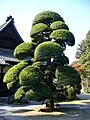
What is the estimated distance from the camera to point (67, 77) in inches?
560

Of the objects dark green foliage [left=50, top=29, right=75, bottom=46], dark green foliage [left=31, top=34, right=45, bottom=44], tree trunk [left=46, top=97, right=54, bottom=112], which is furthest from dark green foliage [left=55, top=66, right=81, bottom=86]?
dark green foliage [left=31, top=34, right=45, bottom=44]

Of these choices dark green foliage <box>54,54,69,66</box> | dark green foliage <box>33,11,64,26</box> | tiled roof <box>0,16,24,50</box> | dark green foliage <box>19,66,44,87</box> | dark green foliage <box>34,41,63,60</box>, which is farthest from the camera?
tiled roof <box>0,16,24,50</box>

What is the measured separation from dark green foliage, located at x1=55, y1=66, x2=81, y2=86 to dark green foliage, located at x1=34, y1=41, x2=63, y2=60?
1.01 meters

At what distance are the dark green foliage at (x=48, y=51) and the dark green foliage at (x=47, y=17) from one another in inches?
105

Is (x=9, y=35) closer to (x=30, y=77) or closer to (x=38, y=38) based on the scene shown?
(x=38, y=38)

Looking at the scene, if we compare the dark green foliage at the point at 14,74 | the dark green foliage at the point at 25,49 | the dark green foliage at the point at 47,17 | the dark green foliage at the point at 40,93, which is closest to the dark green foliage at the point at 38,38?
the dark green foliage at the point at 25,49

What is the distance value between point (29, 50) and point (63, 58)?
252 centimetres

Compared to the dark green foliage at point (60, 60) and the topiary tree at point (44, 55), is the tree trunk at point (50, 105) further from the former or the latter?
the dark green foliage at point (60, 60)

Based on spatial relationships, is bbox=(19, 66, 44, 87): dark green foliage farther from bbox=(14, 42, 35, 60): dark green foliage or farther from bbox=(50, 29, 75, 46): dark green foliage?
bbox=(50, 29, 75, 46): dark green foliage

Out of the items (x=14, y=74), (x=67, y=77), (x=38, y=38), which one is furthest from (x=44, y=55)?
(x=14, y=74)

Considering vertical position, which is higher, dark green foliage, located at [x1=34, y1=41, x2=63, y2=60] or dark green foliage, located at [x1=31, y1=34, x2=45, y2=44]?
dark green foliage, located at [x1=31, y1=34, x2=45, y2=44]

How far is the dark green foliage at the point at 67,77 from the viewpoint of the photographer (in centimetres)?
1415

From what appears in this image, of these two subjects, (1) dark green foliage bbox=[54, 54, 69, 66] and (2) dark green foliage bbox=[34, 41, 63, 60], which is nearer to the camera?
(2) dark green foliage bbox=[34, 41, 63, 60]

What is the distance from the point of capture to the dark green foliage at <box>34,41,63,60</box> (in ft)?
47.1
